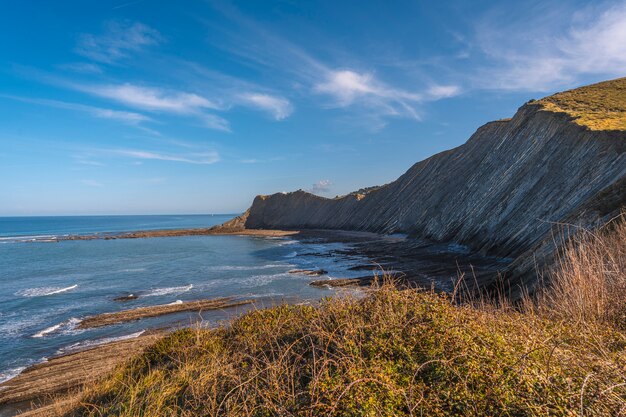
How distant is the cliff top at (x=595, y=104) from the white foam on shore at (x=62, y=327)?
142 ft

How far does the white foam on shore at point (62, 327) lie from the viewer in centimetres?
1996

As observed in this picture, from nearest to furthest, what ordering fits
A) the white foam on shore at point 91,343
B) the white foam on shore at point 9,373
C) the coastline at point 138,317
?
the coastline at point 138,317 → the white foam on shore at point 9,373 → the white foam on shore at point 91,343

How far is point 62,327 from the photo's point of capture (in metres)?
21.1

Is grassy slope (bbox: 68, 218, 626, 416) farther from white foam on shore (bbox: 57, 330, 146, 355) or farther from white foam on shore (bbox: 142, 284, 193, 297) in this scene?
white foam on shore (bbox: 142, 284, 193, 297)

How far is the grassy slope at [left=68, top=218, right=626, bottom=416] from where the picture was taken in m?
3.62

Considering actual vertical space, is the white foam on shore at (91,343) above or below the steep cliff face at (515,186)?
below

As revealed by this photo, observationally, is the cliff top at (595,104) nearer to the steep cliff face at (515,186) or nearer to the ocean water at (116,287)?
the steep cliff face at (515,186)

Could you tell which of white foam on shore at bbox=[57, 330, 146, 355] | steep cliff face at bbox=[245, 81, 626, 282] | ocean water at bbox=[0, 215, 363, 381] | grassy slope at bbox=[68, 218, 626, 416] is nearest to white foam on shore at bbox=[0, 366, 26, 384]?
ocean water at bbox=[0, 215, 363, 381]

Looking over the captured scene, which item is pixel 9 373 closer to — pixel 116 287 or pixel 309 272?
pixel 116 287

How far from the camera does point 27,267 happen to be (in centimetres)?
4597

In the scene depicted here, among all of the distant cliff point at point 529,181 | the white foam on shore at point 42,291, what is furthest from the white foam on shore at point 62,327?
the distant cliff point at point 529,181

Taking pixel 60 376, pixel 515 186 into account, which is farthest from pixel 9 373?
pixel 515 186

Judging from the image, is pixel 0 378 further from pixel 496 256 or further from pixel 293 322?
pixel 496 256

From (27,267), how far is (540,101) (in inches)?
2808
